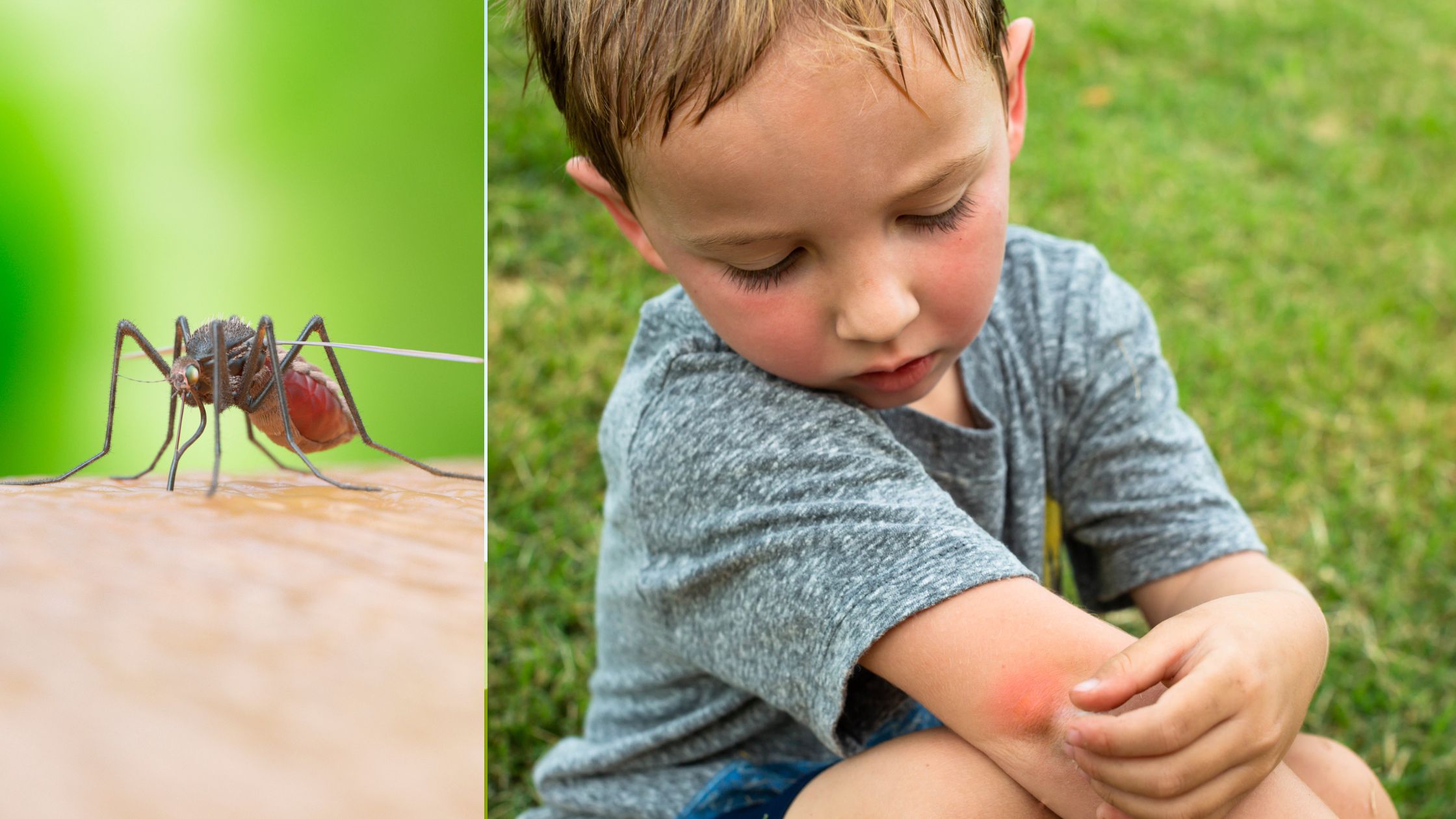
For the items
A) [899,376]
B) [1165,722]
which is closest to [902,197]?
[899,376]

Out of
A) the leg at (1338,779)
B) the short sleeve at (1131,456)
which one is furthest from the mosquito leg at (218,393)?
the leg at (1338,779)

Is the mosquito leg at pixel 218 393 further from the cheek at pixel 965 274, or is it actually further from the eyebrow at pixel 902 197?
the cheek at pixel 965 274

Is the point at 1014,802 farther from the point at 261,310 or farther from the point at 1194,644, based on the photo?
the point at 261,310

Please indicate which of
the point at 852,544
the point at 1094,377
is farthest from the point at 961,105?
the point at 1094,377

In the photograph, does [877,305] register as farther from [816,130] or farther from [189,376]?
[189,376]

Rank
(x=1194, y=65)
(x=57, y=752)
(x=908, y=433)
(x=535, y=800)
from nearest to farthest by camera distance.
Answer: (x=57, y=752) < (x=908, y=433) < (x=535, y=800) < (x=1194, y=65)

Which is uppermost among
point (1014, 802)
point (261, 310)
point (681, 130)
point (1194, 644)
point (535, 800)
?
point (681, 130)
